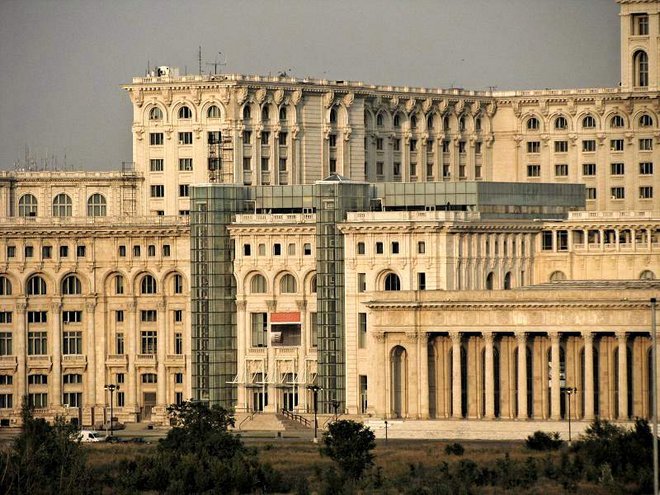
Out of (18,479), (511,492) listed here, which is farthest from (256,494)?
(18,479)

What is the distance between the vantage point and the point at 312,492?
199375 mm

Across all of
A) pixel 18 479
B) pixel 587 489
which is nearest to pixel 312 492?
pixel 587 489

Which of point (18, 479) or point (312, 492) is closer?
point (18, 479)

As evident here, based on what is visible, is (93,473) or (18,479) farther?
(93,473)

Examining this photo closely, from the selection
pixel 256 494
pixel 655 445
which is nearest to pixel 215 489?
pixel 256 494

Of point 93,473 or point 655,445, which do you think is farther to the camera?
point 93,473

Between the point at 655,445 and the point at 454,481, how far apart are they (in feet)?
64.6

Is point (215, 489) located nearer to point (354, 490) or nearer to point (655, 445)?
Answer: point (354, 490)

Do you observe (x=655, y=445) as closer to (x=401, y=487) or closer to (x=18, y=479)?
(x=401, y=487)

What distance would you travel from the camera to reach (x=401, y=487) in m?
199

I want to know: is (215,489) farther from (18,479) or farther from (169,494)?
(18,479)

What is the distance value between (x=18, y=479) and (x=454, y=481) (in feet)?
110

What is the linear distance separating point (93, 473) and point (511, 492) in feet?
81.3

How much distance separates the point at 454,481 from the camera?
199 meters
